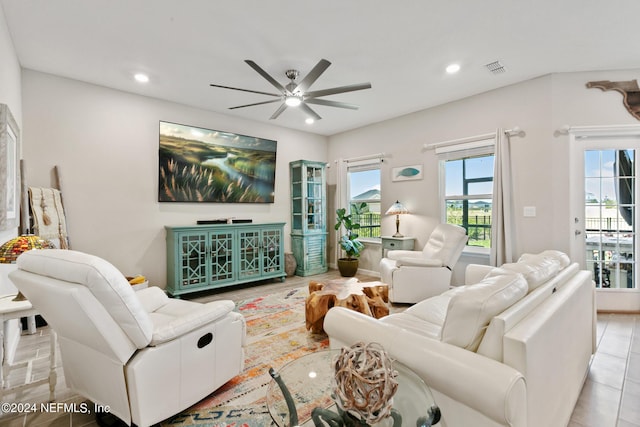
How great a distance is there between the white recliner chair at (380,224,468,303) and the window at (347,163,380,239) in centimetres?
181

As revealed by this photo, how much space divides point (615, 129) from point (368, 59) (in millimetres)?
2865

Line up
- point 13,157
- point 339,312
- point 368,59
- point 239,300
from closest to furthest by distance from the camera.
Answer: point 339,312
point 13,157
point 368,59
point 239,300

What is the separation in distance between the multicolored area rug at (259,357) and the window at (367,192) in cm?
214

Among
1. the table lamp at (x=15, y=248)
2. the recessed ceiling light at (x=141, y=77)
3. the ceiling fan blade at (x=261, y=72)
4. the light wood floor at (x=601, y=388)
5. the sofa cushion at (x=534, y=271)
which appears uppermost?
the recessed ceiling light at (x=141, y=77)

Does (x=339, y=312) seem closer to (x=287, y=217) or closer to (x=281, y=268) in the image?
(x=281, y=268)

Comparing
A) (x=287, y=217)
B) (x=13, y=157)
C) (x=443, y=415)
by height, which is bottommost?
(x=443, y=415)

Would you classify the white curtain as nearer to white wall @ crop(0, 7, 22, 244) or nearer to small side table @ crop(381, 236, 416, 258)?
small side table @ crop(381, 236, 416, 258)

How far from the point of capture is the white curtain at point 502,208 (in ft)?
12.1

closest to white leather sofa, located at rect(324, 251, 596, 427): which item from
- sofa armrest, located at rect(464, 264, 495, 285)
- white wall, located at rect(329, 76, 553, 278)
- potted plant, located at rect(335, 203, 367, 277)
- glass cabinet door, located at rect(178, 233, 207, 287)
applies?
sofa armrest, located at rect(464, 264, 495, 285)

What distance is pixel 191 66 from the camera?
126 inches

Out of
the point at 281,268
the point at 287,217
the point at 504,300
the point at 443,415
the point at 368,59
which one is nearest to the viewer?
the point at 443,415

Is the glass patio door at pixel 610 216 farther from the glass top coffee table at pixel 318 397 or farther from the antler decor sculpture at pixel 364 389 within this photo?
the antler decor sculpture at pixel 364 389

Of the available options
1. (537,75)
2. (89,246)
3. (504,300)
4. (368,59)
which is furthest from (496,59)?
(89,246)

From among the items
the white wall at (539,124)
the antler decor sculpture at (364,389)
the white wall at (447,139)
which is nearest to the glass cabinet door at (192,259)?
the white wall at (447,139)
